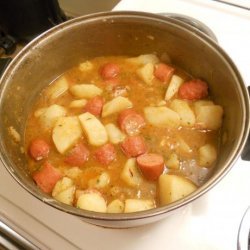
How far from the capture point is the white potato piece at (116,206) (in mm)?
841

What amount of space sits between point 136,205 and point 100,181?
0.12 metres

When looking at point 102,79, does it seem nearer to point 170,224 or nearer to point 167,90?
point 167,90

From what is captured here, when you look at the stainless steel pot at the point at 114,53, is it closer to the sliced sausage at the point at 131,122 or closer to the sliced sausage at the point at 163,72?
the sliced sausage at the point at 163,72

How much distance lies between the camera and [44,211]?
875 millimetres

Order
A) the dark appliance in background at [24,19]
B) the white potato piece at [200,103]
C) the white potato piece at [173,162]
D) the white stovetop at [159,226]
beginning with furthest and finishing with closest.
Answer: the dark appliance in background at [24,19], the white potato piece at [200,103], the white potato piece at [173,162], the white stovetop at [159,226]

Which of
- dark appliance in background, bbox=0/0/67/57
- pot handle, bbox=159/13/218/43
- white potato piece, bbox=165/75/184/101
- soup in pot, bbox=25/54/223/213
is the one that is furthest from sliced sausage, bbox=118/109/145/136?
dark appliance in background, bbox=0/0/67/57

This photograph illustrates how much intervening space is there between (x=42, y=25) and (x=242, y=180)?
1149mm

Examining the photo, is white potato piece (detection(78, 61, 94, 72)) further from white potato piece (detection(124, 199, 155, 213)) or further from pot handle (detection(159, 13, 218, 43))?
white potato piece (detection(124, 199, 155, 213))

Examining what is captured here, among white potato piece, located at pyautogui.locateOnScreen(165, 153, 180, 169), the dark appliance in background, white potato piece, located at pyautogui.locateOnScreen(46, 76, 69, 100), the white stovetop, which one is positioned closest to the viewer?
the white stovetop

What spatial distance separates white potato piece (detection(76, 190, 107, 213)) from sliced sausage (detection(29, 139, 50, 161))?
184mm

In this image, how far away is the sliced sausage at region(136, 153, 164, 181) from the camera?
2.92 feet

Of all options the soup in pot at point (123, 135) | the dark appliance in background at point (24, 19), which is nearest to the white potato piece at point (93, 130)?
the soup in pot at point (123, 135)

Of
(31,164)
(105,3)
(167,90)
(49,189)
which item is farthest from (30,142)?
(105,3)

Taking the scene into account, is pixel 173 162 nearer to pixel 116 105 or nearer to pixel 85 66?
pixel 116 105
